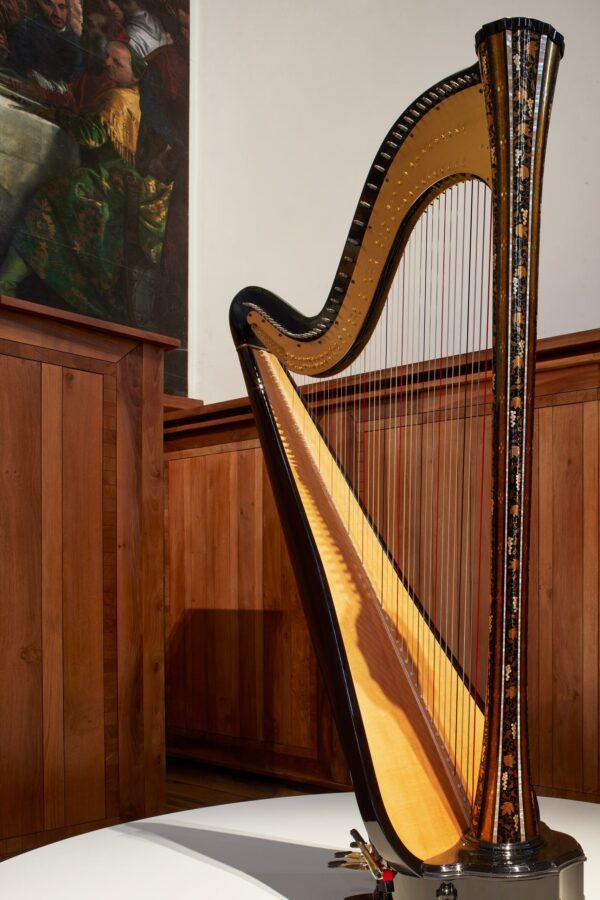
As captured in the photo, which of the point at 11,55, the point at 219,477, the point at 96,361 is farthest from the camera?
the point at 11,55

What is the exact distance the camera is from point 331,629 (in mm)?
1503

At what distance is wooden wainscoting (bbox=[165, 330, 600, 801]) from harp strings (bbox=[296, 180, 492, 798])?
60 mm

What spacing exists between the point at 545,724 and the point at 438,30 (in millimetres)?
3025

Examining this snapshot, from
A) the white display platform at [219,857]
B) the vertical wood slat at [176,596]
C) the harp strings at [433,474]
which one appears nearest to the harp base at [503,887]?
the harp strings at [433,474]

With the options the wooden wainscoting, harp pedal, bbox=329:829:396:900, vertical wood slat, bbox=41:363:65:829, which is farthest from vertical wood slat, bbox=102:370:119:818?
harp pedal, bbox=329:829:396:900

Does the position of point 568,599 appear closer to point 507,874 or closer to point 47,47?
point 507,874

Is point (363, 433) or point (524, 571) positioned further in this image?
point (363, 433)


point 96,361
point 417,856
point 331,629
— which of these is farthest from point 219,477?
point 417,856

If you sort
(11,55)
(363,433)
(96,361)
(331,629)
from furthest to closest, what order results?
1. (11,55)
2. (363,433)
3. (96,361)
4. (331,629)

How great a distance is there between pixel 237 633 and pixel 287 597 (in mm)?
334

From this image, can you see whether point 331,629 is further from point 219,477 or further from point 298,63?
point 298,63

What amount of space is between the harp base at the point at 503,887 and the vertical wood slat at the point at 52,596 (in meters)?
1.64

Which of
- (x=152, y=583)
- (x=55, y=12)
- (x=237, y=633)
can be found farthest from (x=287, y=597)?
(x=55, y=12)

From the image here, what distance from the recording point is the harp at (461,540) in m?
1.11
